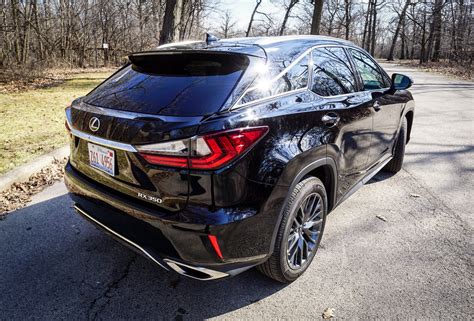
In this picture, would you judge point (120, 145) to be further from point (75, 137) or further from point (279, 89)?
point (279, 89)

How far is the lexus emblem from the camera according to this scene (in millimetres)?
2199

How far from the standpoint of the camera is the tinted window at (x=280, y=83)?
2105 millimetres

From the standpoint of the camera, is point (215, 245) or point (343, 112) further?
point (343, 112)

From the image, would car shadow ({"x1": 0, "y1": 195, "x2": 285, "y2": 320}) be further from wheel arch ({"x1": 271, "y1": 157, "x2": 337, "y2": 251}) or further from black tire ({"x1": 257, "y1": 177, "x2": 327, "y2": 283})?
wheel arch ({"x1": 271, "y1": 157, "x2": 337, "y2": 251})

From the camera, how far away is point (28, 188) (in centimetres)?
405

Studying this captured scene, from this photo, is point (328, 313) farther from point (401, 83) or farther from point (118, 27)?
point (118, 27)

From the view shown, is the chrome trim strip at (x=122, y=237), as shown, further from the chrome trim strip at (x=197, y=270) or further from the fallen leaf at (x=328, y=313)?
the fallen leaf at (x=328, y=313)

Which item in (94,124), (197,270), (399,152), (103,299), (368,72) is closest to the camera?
(197,270)

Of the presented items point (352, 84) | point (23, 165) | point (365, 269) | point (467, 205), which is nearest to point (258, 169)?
point (365, 269)

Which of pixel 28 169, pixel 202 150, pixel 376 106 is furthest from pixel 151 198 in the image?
pixel 28 169

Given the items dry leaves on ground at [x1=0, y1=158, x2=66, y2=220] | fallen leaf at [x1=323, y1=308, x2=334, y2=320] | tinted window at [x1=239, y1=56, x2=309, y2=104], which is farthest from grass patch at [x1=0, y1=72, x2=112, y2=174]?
fallen leaf at [x1=323, y1=308, x2=334, y2=320]

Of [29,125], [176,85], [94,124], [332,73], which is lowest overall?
[29,125]

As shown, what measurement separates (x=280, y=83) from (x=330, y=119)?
55cm

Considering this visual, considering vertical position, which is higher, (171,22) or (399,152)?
(171,22)
